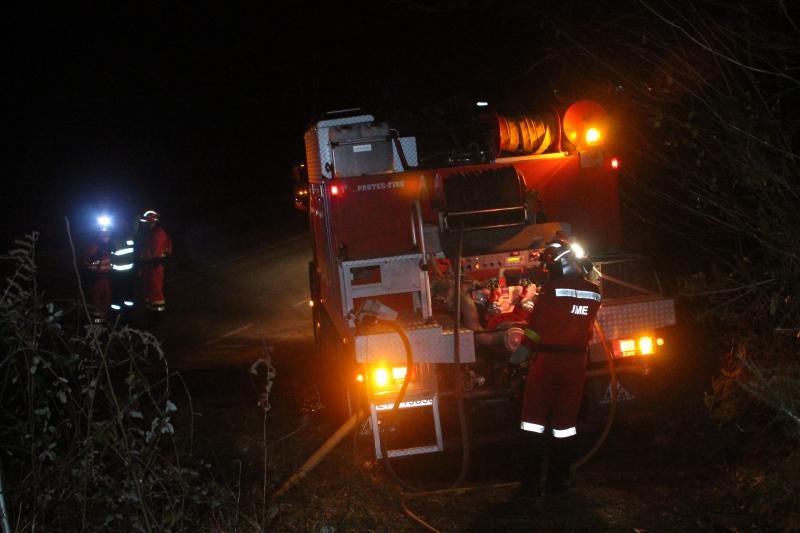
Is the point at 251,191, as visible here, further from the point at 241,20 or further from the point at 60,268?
the point at 60,268

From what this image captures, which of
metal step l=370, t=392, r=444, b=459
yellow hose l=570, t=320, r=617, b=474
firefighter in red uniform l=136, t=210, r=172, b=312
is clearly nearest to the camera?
metal step l=370, t=392, r=444, b=459

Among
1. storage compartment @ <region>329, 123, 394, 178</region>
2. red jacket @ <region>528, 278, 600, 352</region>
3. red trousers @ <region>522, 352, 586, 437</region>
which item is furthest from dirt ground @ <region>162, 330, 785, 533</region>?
storage compartment @ <region>329, 123, 394, 178</region>

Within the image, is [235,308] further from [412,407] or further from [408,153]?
[412,407]

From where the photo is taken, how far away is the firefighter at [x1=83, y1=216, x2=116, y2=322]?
11.6m

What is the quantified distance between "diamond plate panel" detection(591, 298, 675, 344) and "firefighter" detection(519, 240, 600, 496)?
28.8 inches

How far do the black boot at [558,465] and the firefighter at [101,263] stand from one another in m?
7.30

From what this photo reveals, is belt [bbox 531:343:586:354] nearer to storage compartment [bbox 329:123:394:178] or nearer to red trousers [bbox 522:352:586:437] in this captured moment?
red trousers [bbox 522:352:586:437]

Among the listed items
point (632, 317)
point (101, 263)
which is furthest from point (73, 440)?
point (101, 263)

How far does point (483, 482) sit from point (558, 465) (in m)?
0.64

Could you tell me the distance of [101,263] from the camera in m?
11.7

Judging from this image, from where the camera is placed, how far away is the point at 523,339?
20.4ft

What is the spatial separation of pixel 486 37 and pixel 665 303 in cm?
848

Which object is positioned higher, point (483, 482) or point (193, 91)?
point (193, 91)

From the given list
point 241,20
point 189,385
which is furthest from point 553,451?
point 241,20
